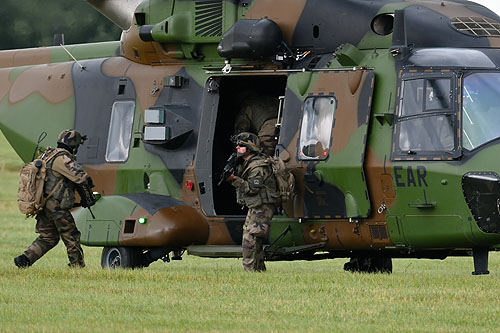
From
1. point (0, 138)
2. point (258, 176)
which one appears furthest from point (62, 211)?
point (0, 138)

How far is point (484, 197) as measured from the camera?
1491cm

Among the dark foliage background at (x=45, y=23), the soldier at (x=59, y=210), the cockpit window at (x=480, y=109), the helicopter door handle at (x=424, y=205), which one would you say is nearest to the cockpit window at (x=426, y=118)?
the cockpit window at (x=480, y=109)

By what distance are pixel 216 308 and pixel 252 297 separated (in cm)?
88

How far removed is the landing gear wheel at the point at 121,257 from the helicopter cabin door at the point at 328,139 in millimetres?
2642

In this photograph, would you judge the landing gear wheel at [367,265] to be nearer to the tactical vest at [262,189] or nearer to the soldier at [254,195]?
the soldier at [254,195]

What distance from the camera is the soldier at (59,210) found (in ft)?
55.6

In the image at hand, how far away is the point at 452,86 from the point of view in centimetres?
1537

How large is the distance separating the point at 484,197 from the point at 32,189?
19.5ft

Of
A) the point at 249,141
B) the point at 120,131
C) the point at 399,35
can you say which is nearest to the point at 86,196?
the point at 120,131

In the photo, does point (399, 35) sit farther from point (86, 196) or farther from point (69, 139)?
point (86, 196)

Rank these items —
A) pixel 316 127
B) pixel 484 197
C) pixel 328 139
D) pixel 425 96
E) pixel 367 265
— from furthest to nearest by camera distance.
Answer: pixel 367 265 → pixel 316 127 → pixel 328 139 → pixel 425 96 → pixel 484 197

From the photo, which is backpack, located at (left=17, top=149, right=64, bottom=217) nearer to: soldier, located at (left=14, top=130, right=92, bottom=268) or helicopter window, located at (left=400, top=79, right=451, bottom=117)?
soldier, located at (left=14, top=130, right=92, bottom=268)

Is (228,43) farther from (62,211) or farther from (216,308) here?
(216,308)

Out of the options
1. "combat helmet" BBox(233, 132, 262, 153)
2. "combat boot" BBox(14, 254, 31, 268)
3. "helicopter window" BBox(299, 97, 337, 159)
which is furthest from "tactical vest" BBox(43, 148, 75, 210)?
"helicopter window" BBox(299, 97, 337, 159)
